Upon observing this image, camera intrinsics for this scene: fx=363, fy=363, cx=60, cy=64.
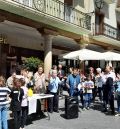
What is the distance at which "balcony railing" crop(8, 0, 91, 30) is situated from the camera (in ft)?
56.5

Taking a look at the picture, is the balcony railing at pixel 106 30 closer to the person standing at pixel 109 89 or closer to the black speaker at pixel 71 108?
the person standing at pixel 109 89

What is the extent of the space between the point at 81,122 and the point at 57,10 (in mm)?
9197

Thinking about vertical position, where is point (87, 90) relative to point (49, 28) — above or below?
below

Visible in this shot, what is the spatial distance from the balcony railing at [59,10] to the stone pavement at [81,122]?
546 centimetres

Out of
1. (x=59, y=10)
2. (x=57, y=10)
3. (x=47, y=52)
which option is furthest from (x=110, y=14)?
(x=47, y=52)

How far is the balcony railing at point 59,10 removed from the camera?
1722cm

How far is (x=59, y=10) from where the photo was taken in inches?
783

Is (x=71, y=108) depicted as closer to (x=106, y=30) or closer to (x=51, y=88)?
(x=51, y=88)

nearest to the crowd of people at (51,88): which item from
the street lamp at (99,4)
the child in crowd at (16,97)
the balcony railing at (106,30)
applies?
the child in crowd at (16,97)

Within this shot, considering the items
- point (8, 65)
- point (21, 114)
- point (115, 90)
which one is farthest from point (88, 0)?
point (21, 114)

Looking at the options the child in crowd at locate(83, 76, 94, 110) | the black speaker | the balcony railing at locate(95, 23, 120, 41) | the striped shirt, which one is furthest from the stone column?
the striped shirt

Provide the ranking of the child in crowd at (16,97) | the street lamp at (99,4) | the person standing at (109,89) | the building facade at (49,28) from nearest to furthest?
the child in crowd at (16,97) < the person standing at (109,89) < the building facade at (49,28) < the street lamp at (99,4)

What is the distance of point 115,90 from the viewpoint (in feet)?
44.8

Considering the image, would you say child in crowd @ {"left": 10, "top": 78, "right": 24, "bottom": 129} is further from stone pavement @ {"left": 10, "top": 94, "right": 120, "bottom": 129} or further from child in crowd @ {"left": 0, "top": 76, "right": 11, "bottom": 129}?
stone pavement @ {"left": 10, "top": 94, "right": 120, "bottom": 129}
